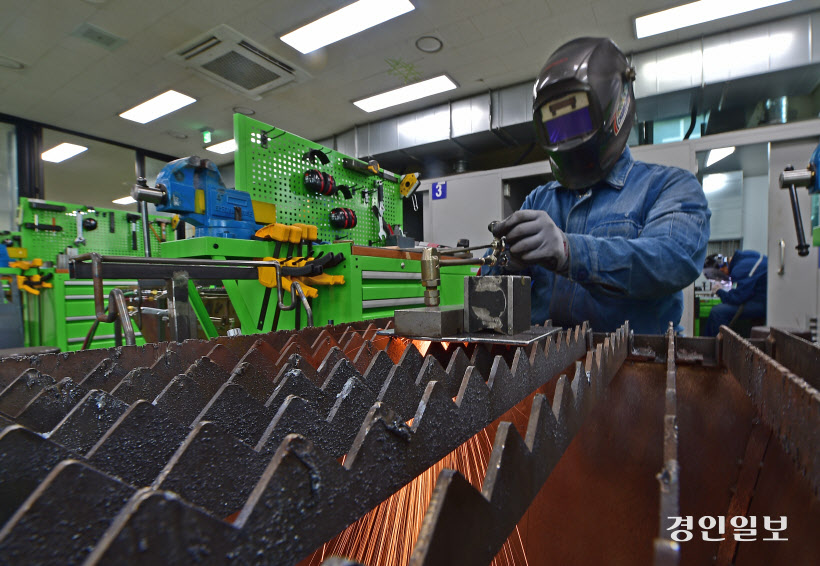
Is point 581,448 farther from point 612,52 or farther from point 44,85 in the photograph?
point 44,85

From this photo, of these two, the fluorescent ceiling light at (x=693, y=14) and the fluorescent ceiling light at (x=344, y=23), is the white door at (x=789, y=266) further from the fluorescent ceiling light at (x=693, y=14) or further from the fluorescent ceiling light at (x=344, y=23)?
the fluorescent ceiling light at (x=344, y=23)

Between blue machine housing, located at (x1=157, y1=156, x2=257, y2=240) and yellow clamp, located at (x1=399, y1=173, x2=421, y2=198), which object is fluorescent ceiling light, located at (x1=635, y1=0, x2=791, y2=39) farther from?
blue machine housing, located at (x1=157, y1=156, x2=257, y2=240)

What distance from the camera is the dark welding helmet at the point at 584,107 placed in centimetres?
141

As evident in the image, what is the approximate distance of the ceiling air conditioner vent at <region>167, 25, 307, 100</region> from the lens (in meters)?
3.96

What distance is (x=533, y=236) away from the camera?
3.56 ft

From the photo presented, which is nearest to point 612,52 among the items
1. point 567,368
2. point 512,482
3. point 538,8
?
point 567,368

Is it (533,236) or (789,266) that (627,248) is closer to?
(533,236)

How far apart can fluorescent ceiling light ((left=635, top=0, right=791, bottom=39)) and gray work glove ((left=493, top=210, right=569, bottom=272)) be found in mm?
3747

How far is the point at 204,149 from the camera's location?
6.99 m

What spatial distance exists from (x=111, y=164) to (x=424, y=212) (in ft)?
19.6

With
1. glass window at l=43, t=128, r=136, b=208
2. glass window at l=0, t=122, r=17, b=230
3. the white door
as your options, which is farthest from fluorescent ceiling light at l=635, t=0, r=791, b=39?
glass window at l=0, t=122, r=17, b=230

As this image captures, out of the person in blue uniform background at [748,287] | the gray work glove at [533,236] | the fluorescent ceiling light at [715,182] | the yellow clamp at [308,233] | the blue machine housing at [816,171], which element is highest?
the fluorescent ceiling light at [715,182]

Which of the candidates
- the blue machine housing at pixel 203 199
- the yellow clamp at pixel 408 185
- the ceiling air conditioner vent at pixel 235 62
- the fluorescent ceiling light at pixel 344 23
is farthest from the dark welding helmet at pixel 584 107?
the ceiling air conditioner vent at pixel 235 62

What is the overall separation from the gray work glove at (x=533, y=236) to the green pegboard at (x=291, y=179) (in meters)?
1.68
